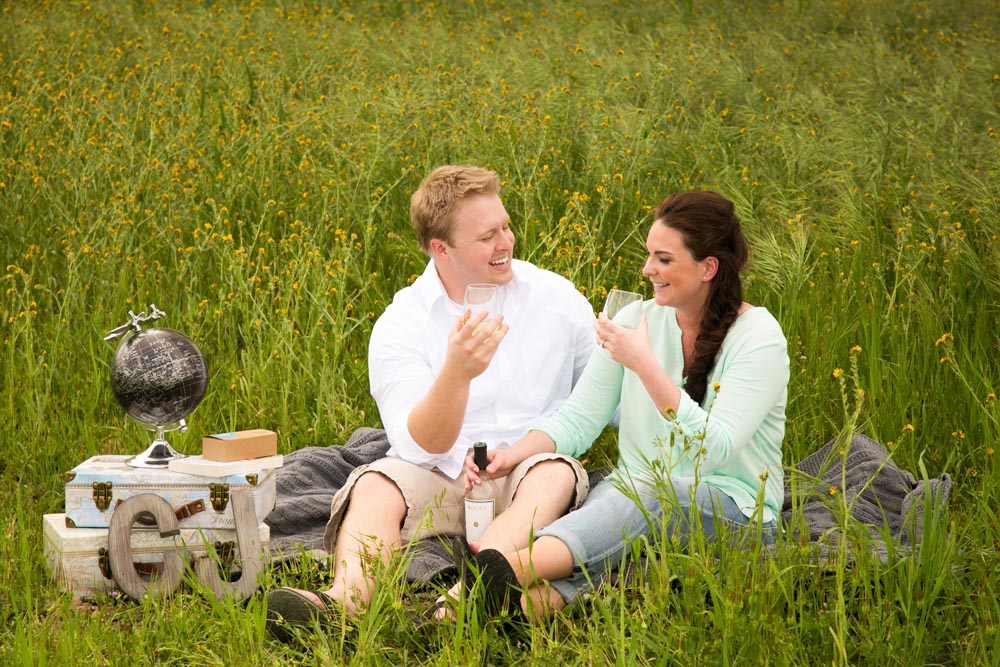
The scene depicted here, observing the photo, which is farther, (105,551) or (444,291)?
(444,291)

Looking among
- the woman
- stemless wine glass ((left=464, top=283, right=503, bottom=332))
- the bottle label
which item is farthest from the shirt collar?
the bottle label

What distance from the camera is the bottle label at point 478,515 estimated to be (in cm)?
330

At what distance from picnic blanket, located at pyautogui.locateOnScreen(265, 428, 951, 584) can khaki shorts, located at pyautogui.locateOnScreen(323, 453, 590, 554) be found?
0.22 ft

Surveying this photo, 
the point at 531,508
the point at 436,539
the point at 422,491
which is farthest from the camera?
the point at 436,539

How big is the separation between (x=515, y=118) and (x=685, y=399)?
135 inches

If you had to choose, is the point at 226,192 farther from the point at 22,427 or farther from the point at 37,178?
the point at 22,427

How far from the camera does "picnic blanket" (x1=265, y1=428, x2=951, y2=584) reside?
11.2 feet

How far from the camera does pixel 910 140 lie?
6012 millimetres

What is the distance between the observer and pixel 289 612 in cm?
288

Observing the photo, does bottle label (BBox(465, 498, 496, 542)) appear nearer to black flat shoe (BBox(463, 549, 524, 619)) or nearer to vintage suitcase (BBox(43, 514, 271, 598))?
black flat shoe (BBox(463, 549, 524, 619))

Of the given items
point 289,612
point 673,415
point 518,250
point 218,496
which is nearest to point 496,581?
point 289,612

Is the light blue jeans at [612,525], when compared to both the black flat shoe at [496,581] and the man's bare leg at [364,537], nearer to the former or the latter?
the black flat shoe at [496,581]

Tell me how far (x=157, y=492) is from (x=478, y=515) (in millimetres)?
952

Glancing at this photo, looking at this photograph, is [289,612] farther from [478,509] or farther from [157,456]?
[157,456]
